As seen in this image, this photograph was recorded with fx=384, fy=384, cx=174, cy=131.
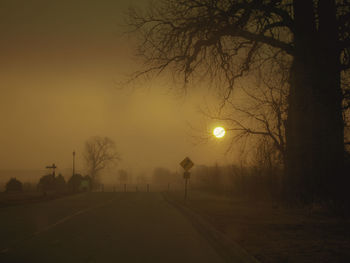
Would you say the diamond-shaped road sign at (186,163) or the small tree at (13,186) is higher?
the diamond-shaped road sign at (186,163)

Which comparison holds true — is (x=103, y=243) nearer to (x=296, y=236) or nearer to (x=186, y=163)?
(x=296, y=236)

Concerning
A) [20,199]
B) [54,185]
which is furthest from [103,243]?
[54,185]

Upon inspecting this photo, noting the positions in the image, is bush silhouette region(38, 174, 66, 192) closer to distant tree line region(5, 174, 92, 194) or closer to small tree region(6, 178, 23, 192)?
distant tree line region(5, 174, 92, 194)

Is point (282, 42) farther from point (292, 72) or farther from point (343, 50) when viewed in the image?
point (343, 50)

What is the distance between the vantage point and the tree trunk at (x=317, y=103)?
507 inches

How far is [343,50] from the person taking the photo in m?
13.0

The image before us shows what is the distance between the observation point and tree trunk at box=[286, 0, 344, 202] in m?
12.9

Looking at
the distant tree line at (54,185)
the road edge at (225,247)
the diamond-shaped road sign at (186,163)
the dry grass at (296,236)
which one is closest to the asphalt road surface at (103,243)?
the road edge at (225,247)

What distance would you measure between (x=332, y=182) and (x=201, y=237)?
5434 millimetres

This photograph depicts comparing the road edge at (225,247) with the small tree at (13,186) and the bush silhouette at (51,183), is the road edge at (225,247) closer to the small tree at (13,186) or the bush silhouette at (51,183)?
the bush silhouette at (51,183)

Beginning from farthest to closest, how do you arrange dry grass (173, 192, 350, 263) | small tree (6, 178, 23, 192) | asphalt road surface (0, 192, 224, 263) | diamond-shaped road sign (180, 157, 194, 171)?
small tree (6, 178, 23, 192) < diamond-shaped road sign (180, 157, 194, 171) < asphalt road surface (0, 192, 224, 263) < dry grass (173, 192, 350, 263)

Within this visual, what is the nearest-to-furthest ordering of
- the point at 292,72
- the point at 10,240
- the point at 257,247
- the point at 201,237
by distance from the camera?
the point at 257,247 → the point at 10,240 → the point at 201,237 → the point at 292,72

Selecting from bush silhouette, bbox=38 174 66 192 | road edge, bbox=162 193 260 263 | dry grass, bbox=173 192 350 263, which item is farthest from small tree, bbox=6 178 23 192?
road edge, bbox=162 193 260 263

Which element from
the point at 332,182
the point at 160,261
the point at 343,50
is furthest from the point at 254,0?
the point at 160,261
